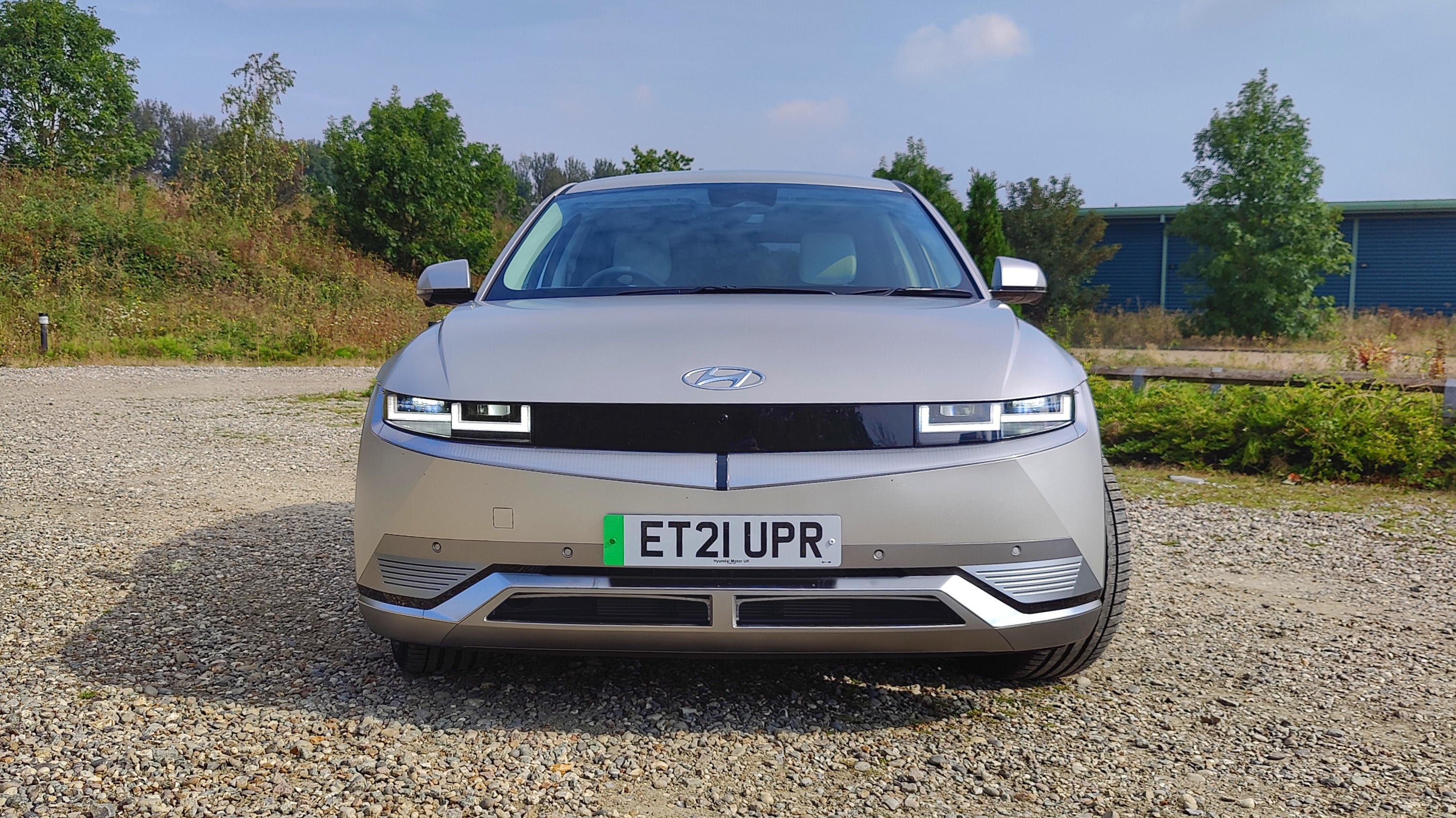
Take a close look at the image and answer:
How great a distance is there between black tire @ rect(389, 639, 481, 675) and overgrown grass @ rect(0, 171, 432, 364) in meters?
16.6

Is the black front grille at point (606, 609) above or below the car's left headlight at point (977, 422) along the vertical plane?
below

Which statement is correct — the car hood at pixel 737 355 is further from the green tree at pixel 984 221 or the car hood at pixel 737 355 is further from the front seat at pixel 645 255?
the green tree at pixel 984 221

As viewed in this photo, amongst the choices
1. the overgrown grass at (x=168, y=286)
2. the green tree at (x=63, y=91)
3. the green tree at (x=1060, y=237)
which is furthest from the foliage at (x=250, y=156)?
the green tree at (x=1060, y=237)

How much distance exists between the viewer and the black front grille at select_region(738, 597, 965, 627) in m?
2.30

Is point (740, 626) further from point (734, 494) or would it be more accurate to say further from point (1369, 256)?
point (1369, 256)

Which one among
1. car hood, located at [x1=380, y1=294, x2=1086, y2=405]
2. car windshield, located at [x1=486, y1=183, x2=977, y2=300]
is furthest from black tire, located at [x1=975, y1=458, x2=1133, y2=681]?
car windshield, located at [x1=486, y1=183, x2=977, y2=300]

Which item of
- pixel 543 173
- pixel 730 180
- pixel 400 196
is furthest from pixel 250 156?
pixel 543 173

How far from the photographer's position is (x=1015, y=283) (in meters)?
3.20

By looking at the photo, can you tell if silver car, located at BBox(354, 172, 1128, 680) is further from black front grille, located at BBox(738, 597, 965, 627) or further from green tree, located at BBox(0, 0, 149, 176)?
green tree, located at BBox(0, 0, 149, 176)

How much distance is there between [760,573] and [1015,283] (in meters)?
1.43

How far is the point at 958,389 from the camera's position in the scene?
7.64 feet

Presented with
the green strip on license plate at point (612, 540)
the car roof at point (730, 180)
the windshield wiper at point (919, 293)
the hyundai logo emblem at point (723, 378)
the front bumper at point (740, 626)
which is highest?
the car roof at point (730, 180)

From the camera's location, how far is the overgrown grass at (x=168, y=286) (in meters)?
18.3

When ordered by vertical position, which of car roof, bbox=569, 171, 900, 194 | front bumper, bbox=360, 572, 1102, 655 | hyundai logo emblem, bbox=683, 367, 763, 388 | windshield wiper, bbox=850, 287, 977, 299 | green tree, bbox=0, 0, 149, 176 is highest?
green tree, bbox=0, 0, 149, 176
